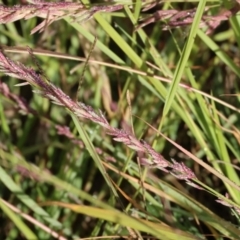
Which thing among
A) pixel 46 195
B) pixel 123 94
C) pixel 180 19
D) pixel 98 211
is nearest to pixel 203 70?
pixel 123 94

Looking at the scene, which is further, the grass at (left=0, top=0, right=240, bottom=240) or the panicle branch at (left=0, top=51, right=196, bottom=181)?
the grass at (left=0, top=0, right=240, bottom=240)

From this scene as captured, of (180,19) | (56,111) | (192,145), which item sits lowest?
(192,145)

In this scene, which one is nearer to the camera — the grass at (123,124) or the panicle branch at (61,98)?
the panicle branch at (61,98)

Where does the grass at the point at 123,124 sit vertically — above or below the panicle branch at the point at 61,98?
below

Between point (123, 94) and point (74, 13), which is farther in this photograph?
point (123, 94)

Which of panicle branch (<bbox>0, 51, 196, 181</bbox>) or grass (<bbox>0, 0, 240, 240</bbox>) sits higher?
panicle branch (<bbox>0, 51, 196, 181</bbox>)

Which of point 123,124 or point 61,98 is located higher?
point 61,98

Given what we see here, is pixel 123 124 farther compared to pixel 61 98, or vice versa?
pixel 123 124

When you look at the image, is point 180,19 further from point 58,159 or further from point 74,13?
point 58,159
